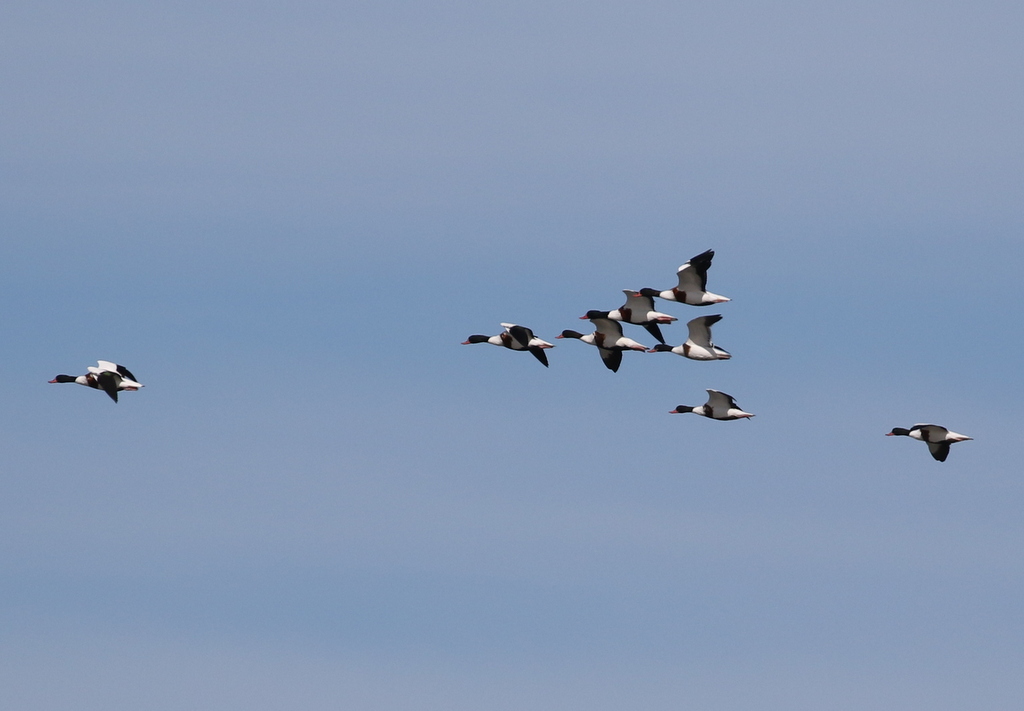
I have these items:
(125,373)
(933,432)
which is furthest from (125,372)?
(933,432)

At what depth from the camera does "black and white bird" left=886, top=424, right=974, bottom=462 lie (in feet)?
273

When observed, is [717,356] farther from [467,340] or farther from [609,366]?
[467,340]

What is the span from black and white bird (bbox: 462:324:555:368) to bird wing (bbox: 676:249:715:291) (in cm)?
689

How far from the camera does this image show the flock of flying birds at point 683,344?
82438mm

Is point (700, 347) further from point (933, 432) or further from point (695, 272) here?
point (933, 432)

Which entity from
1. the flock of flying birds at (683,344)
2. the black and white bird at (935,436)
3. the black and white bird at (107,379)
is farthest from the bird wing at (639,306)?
the black and white bird at (107,379)

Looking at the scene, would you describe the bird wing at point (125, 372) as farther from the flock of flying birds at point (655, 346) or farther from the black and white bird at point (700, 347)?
the black and white bird at point (700, 347)

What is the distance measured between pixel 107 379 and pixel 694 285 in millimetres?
23602

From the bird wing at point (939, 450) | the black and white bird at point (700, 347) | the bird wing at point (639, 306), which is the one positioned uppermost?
the bird wing at point (639, 306)

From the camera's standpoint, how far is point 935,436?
3295 inches

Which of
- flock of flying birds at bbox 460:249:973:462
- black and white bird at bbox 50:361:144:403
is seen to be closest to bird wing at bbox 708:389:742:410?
flock of flying birds at bbox 460:249:973:462

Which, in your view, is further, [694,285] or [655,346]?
[655,346]

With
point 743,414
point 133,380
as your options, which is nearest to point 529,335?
point 743,414

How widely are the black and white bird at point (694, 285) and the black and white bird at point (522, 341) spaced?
5.74 metres
